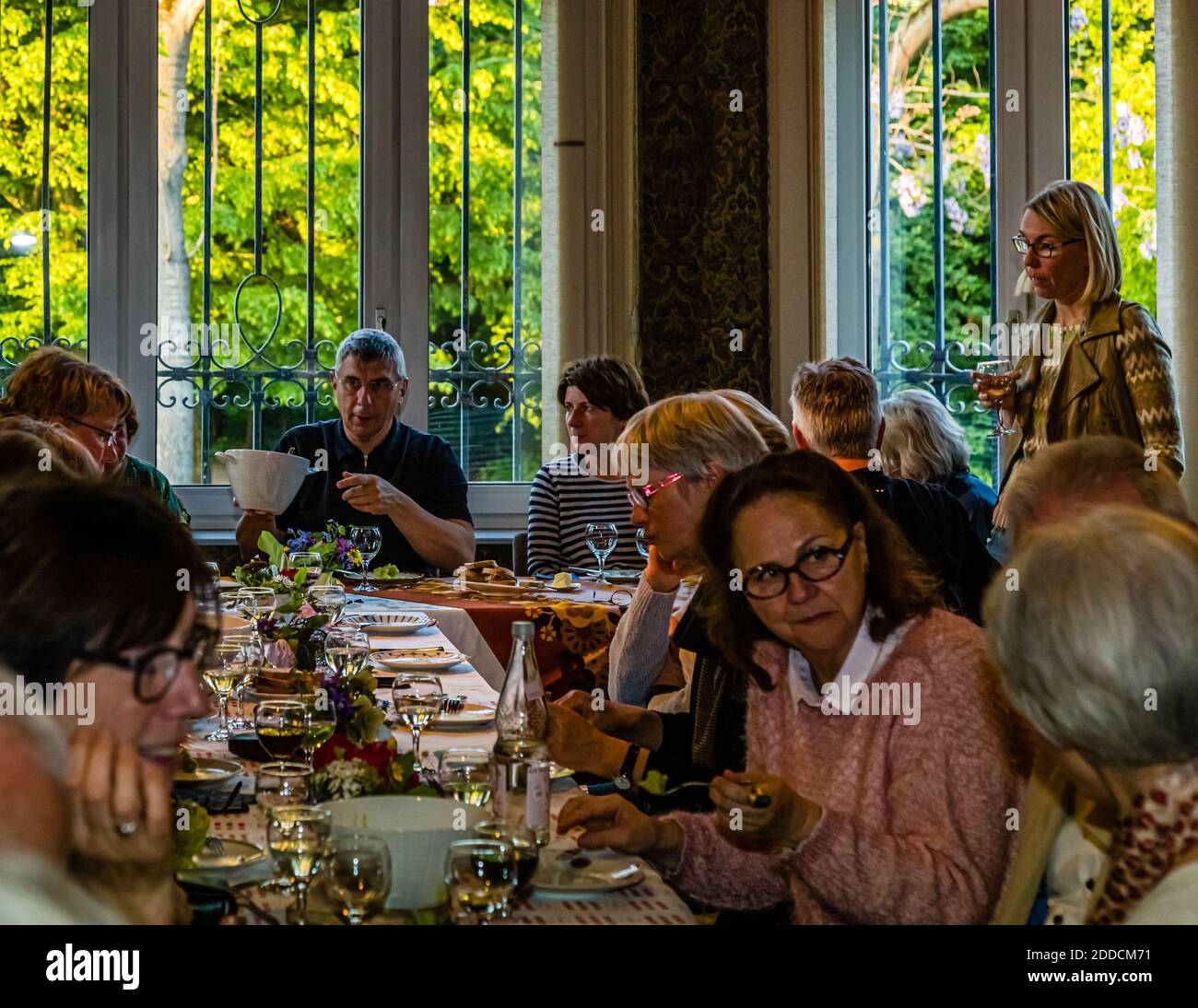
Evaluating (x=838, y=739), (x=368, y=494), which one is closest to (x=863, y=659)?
(x=838, y=739)

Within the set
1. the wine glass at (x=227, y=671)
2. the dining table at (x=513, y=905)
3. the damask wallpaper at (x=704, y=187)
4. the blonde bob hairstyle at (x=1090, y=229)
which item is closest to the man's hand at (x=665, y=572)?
the dining table at (x=513, y=905)

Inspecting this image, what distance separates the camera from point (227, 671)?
2490 mm

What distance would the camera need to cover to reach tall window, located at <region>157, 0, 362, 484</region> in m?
5.91

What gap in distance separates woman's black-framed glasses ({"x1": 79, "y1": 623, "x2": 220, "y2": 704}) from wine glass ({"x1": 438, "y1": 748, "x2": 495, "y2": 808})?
0.47m

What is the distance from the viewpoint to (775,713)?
2053 mm

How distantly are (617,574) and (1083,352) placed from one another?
1611 mm

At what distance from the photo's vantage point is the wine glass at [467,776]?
1.63m

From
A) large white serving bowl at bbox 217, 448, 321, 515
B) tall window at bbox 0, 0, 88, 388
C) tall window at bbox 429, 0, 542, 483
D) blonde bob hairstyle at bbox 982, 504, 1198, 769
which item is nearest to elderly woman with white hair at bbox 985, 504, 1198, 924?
blonde bob hairstyle at bbox 982, 504, 1198, 769

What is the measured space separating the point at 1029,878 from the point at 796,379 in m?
2.48

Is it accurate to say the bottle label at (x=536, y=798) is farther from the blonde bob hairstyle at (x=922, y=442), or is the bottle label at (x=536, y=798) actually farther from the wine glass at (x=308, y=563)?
the blonde bob hairstyle at (x=922, y=442)

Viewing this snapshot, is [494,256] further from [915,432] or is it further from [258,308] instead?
[915,432]

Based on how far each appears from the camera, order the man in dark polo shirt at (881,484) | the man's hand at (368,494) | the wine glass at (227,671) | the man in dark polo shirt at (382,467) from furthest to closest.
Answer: the man in dark polo shirt at (382,467)
the man's hand at (368,494)
the man in dark polo shirt at (881,484)
the wine glass at (227,671)

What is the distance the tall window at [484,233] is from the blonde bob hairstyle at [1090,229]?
2445 millimetres
